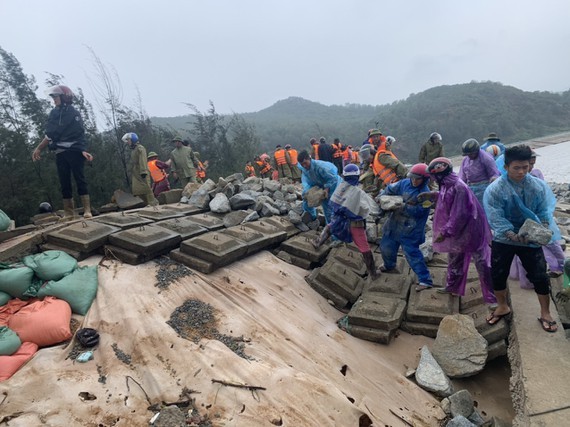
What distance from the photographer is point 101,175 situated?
1191 cm

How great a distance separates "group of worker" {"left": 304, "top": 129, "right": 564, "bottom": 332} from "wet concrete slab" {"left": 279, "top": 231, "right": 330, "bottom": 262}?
0.20m

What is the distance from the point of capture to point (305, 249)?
5539 mm

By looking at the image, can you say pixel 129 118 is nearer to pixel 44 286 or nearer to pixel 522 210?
pixel 44 286

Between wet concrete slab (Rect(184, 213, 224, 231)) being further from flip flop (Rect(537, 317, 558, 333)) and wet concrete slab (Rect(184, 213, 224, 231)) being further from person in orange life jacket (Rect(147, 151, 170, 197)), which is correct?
flip flop (Rect(537, 317, 558, 333))

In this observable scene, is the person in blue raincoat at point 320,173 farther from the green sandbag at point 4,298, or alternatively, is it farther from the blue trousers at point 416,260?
the green sandbag at point 4,298

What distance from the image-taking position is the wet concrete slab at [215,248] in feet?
14.8

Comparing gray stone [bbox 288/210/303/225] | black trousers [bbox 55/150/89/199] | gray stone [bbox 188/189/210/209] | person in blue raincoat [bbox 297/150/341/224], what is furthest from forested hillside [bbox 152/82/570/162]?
black trousers [bbox 55/150/89/199]

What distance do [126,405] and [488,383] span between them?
11.0ft

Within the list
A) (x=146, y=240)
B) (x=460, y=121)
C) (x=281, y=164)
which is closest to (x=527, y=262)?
(x=146, y=240)

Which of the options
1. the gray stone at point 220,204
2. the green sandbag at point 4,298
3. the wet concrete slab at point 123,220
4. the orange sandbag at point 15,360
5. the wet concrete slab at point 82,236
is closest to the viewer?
the orange sandbag at point 15,360

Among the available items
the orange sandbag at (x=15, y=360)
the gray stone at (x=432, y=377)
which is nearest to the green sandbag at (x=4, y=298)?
the orange sandbag at (x=15, y=360)

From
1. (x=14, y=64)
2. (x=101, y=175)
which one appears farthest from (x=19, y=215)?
(x=14, y=64)

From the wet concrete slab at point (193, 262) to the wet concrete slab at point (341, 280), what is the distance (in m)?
1.51

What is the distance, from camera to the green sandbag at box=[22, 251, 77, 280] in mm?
3693
